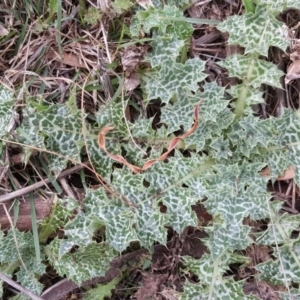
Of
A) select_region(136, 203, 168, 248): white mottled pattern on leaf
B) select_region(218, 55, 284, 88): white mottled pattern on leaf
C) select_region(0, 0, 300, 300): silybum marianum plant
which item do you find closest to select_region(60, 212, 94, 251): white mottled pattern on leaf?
select_region(0, 0, 300, 300): silybum marianum plant

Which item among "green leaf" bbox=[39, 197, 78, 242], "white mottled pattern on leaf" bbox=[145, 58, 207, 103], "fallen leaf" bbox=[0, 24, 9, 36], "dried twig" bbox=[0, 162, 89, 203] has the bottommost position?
"green leaf" bbox=[39, 197, 78, 242]

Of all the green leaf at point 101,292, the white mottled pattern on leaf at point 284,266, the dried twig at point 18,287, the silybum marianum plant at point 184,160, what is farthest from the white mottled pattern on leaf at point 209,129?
the dried twig at point 18,287

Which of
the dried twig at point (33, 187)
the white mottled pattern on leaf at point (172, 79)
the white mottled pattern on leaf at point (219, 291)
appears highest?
the white mottled pattern on leaf at point (172, 79)

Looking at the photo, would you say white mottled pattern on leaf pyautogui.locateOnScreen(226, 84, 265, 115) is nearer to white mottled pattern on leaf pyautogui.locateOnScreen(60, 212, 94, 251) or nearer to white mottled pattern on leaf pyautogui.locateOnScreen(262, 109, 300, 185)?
white mottled pattern on leaf pyautogui.locateOnScreen(262, 109, 300, 185)

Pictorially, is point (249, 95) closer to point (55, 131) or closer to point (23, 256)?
point (55, 131)

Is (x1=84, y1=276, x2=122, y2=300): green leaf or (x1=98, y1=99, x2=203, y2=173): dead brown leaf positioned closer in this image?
(x1=98, y1=99, x2=203, y2=173): dead brown leaf

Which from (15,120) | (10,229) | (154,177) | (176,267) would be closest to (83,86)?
(15,120)

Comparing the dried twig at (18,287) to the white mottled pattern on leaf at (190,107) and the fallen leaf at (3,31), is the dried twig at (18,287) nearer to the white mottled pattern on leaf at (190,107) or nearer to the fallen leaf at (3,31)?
the white mottled pattern on leaf at (190,107)
